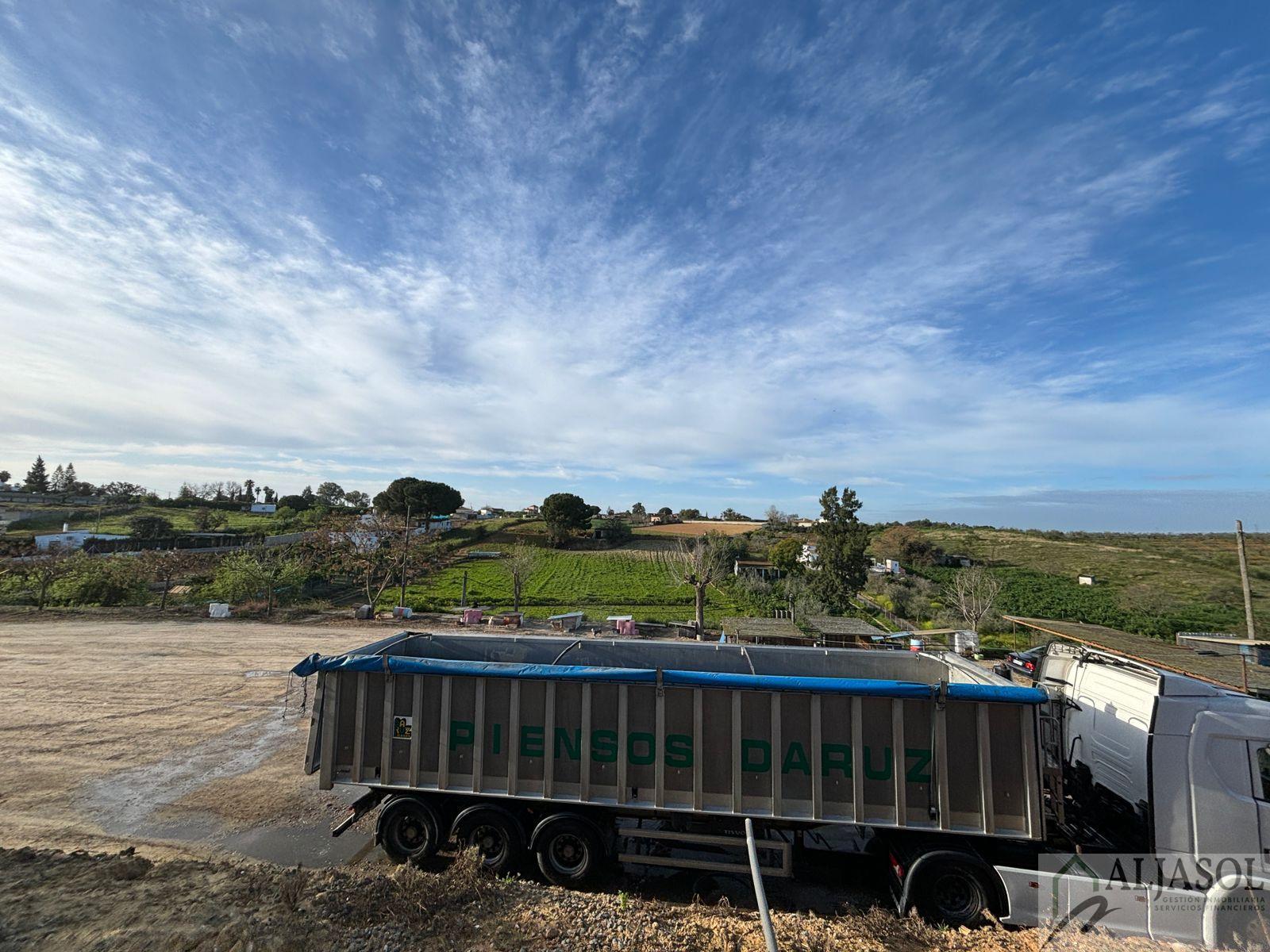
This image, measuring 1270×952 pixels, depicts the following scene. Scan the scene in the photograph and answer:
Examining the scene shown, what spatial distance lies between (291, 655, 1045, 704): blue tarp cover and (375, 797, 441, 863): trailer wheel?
1.88m

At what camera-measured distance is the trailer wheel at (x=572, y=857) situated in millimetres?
6664

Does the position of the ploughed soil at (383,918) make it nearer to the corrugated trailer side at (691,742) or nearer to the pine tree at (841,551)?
the corrugated trailer side at (691,742)

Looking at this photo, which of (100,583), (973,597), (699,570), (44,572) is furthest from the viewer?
(100,583)

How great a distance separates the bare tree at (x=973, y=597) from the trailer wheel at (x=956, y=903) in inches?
863

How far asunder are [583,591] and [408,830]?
1274 inches

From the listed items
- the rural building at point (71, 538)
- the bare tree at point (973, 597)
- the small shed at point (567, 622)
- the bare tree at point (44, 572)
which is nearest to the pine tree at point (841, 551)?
the bare tree at point (973, 597)

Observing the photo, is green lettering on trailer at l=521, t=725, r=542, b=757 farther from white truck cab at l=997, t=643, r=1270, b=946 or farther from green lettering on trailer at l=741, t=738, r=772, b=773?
white truck cab at l=997, t=643, r=1270, b=946

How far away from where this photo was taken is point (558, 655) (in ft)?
28.9

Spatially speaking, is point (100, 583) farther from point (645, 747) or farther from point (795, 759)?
point (795, 759)

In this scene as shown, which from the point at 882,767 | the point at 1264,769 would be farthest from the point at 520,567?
the point at 1264,769

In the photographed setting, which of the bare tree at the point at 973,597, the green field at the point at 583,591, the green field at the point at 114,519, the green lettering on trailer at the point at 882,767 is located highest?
the green field at the point at 114,519

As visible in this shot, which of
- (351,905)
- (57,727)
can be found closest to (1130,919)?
(351,905)

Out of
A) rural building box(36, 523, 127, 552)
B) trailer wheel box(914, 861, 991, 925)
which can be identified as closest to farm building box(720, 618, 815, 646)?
trailer wheel box(914, 861, 991, 925)

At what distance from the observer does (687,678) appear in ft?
Result: 21.2
